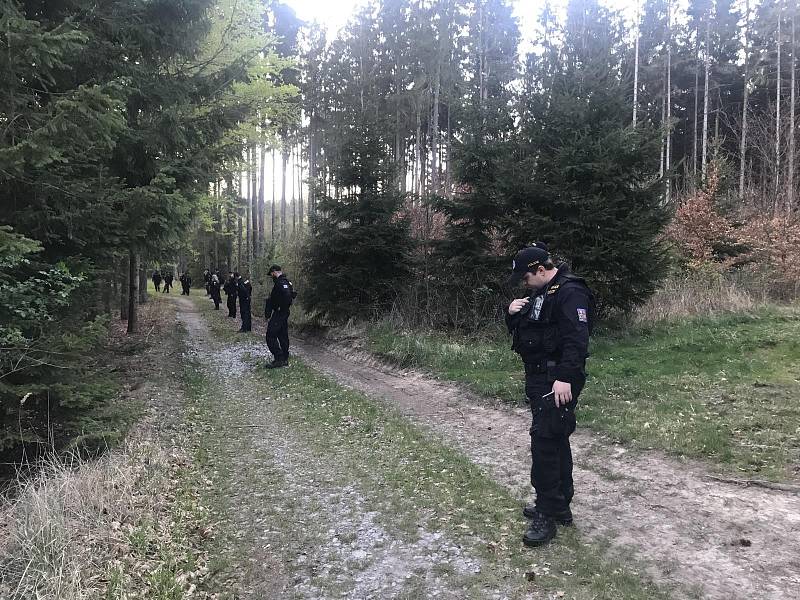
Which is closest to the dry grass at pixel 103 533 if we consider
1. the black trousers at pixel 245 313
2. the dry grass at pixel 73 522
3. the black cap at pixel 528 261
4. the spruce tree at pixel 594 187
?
the dry grass at pixel 73 522

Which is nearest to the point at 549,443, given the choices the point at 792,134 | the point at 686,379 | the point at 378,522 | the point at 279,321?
the point at 378,522

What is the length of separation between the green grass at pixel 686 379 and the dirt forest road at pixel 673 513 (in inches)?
20.5

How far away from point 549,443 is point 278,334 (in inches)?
328

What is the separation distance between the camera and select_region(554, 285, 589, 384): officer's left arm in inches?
137

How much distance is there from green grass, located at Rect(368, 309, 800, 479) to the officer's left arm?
2513mm

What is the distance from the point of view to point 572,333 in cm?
352

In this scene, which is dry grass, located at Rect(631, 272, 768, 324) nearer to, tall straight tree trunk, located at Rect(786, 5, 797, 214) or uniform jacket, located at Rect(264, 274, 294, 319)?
tall straight tree trunk, located at Rect(786, 5, 797, 214)

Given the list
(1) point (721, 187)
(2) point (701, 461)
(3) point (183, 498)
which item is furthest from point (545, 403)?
(1) point (721, 187)

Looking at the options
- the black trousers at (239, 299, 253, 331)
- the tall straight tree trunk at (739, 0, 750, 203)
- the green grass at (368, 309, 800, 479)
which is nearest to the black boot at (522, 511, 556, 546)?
the green grass at (368, 309, 800, 479)

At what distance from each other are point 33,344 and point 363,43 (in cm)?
2787

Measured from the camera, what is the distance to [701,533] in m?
3.62

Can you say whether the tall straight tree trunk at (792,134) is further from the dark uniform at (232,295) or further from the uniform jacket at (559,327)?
the dark uniform at (232,295)

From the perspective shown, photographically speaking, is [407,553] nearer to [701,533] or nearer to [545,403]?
[545,403]

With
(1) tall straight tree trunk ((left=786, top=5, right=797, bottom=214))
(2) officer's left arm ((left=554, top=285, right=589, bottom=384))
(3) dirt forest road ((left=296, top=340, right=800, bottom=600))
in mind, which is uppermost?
(1) tall straight tree trunk ((left=786, top=5, right=797, bottom=214))
